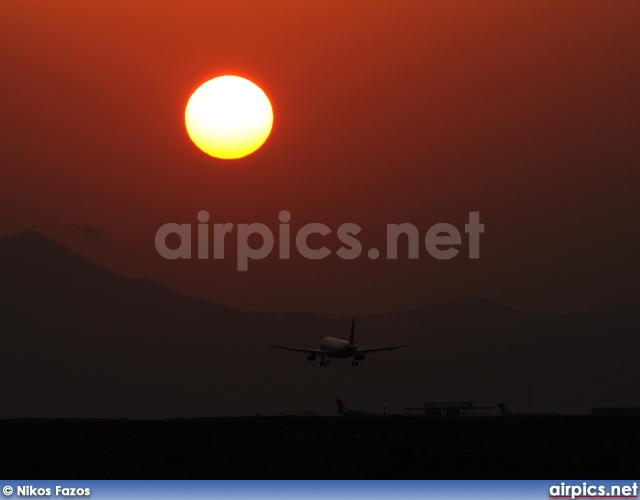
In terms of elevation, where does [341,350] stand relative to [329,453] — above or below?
above

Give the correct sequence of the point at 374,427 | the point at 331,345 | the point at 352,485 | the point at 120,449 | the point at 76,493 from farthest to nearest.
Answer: the point at 331,345, the point at 374,427, the point at 120,449, the point at 352,485, the point at 76,493

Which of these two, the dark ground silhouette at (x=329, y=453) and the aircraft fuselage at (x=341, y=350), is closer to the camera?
the dark ground silhouette at (x=329, y=453)

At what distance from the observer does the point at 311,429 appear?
339 ft

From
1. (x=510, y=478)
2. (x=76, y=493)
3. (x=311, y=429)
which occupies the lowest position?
(x=76, y=493)

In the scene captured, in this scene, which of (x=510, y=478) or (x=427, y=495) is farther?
(x=510, y=478)

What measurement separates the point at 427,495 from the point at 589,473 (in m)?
26.7

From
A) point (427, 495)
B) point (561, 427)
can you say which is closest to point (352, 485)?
point (427, 495)

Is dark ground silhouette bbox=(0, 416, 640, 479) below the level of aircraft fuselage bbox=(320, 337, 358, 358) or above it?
below

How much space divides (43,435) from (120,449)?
11.0 metres

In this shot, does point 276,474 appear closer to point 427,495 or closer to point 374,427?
point 374,427

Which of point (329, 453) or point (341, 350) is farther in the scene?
point (341, 350)

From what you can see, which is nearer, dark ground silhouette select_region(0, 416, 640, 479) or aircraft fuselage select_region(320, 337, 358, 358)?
dark ground silhouette select_region(0, 416, 640, 479)

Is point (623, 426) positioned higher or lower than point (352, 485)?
higher

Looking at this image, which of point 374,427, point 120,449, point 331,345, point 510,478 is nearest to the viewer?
point 510,478
